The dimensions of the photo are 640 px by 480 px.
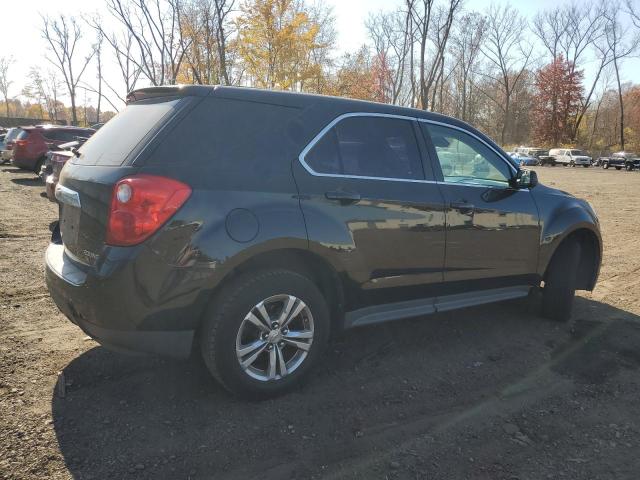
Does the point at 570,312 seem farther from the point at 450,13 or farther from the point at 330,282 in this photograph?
the point at 450,13

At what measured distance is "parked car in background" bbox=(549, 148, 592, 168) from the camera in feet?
167

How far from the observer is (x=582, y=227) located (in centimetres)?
466

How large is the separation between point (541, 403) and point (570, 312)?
182cm

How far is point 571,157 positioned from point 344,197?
55.4 m

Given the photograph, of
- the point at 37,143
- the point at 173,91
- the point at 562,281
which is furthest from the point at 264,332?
the point at 37,143

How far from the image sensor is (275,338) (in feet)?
9.89

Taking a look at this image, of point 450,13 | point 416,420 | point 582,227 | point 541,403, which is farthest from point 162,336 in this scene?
point 450,13

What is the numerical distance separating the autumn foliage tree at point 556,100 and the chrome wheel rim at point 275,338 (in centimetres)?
7011

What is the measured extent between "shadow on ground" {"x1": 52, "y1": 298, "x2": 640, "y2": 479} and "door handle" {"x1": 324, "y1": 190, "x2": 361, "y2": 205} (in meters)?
1.22

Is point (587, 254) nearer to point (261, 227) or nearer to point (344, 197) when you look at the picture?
point (344, 197)

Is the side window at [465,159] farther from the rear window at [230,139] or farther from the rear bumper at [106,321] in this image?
the rear bumper at [106,321]

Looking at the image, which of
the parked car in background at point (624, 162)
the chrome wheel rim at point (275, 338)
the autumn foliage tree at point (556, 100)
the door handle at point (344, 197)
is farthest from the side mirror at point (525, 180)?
the autumn foliage tree at point (556, 100)

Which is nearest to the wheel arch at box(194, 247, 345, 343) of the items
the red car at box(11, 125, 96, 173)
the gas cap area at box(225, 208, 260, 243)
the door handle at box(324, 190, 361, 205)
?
the gas cap area at box(225, 208, 260, 243)

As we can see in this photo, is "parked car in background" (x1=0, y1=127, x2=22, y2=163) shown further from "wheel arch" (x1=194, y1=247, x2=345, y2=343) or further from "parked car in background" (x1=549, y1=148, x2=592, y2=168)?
"parked car in background" (x1=549, y1=148, x2=592, y2=168)
